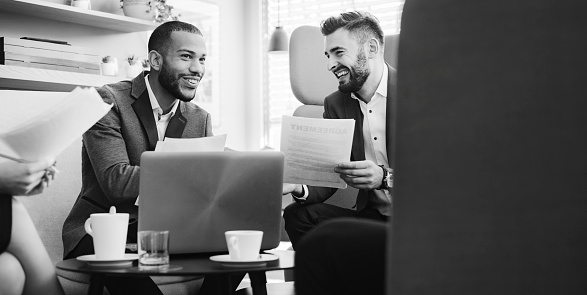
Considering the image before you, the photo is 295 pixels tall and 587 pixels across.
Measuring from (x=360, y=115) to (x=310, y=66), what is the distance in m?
0.33

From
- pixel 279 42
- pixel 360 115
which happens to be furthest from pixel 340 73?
pixel 279 42

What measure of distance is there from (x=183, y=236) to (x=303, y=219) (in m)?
0.94

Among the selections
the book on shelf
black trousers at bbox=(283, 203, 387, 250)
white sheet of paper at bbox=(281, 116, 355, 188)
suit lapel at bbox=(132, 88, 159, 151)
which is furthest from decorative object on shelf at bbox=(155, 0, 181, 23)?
white sheet of paper at bbox=(281, 116, 355, 188)

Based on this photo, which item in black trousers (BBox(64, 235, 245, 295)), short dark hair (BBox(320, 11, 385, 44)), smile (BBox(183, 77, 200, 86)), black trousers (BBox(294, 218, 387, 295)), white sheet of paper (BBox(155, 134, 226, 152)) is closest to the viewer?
black trousers (BBox(294, 218, 387, 295))

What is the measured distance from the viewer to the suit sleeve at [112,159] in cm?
193

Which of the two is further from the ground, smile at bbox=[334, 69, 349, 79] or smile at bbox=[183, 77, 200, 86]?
smile at bbox=[334, 69, 349, 79]

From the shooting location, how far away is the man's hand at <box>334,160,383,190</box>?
1.96 metres

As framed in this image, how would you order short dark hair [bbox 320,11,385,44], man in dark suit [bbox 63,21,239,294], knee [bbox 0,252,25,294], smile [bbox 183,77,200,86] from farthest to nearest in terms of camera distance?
short dark hair [bbox 320,11,385,44], smile [bbox 183,77,200,86], man in dark suit [bbox 63,21,239,294], knee [bbox 0,252,25,294]

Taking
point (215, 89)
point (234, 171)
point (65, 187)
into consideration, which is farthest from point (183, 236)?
point (215, 89)

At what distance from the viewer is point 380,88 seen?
2.51 meters

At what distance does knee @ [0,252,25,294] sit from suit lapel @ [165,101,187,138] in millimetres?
918

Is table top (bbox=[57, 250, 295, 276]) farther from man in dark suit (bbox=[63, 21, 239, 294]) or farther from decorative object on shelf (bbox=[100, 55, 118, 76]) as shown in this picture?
decorative object on shelf (bbox=[100, 55, 118, 76])

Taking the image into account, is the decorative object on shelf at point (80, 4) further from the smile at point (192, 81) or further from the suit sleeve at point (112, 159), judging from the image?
the suit sleeve at point (112, 159)

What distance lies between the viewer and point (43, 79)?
3271 millimetres
